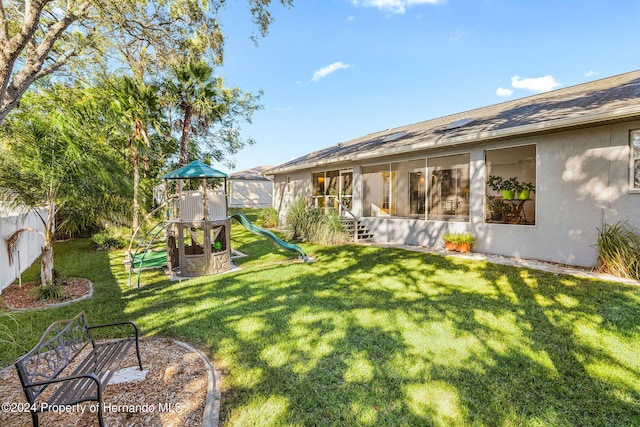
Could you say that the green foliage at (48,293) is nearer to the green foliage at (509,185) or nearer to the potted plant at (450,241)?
the potted plant at (450,241)

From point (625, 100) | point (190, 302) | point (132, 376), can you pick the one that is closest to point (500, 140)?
point (625, 100)

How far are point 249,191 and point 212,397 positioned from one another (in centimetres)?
3288

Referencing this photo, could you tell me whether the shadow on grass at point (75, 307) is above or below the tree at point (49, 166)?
below

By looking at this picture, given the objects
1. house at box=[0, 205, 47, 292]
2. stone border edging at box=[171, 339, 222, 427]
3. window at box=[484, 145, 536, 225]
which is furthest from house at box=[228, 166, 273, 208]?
stone border edging at box=[171, 339, 222, 427]

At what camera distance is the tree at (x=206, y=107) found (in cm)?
1534

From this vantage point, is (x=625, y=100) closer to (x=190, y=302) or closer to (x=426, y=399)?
(x=426, y=399)

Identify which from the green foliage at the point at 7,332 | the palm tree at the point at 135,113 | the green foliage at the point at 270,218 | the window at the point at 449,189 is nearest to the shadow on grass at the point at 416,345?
the green foliage at the point at 7,332

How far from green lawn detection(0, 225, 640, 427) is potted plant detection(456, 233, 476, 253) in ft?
6.13

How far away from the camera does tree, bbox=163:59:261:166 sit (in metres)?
15.3

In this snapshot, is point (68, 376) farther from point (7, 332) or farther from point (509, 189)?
point (509, 189)

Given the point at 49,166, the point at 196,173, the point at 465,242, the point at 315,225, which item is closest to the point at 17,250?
the point at 49,166

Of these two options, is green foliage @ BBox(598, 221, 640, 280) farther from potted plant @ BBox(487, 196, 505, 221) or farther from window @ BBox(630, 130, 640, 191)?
potted plant @ BBox(487, 196, 505, 221)

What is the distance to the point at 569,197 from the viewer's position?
7098 mm

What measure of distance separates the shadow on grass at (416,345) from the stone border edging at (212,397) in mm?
86
